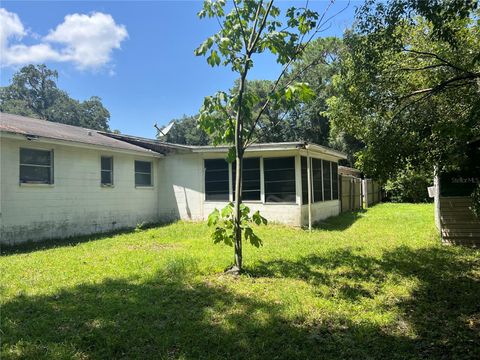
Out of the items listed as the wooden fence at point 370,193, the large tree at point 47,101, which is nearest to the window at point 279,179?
the wooden fence at point 370,193

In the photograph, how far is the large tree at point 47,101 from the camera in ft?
152

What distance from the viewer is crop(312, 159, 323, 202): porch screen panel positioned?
13.3 m

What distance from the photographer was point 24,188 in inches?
371

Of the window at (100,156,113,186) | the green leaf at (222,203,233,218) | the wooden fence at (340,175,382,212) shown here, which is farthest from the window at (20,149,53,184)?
the wooden fence at (340,175,382,212)

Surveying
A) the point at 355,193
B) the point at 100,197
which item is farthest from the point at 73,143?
the point at 355,193

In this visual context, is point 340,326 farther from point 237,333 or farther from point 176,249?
point 176,249

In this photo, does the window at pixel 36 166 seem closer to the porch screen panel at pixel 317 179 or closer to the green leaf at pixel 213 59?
the green leaf at pixel 213 59

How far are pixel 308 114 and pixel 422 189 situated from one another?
1427 cm

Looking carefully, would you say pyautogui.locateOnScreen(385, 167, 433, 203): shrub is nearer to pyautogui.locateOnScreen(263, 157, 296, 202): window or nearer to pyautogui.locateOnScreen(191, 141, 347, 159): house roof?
pyautogui.locateOnScreen(191, 141, 347, 159): house roof

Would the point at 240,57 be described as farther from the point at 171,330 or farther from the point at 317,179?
the point at 317,179

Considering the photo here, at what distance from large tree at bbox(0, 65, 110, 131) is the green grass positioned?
44.2 m

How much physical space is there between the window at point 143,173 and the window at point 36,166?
3.72m

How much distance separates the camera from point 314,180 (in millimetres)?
13352

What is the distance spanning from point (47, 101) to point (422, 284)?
53763 mm
